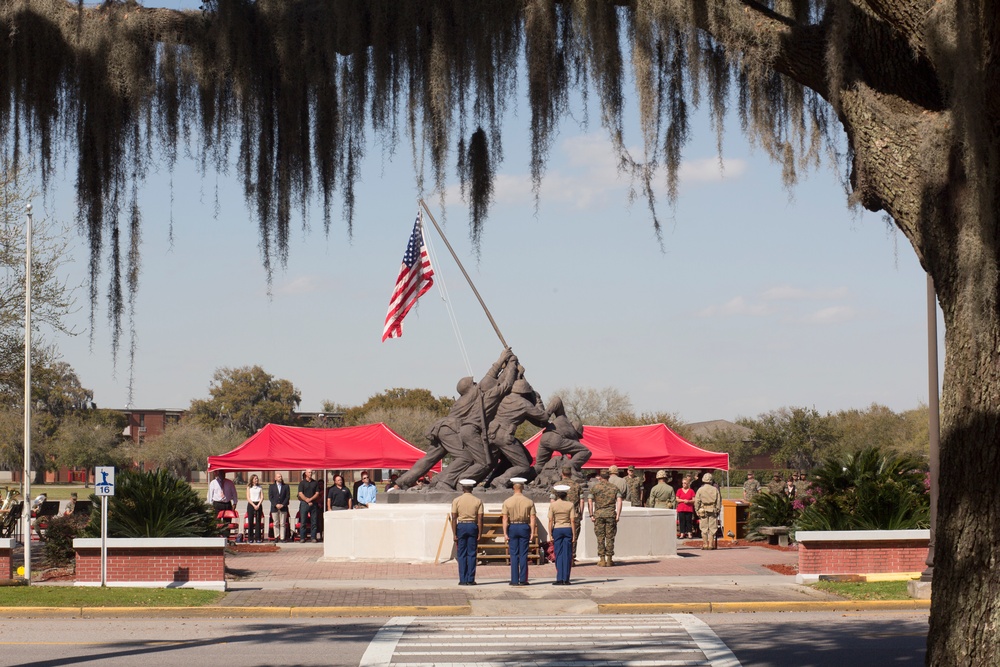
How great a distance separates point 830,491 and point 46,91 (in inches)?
672

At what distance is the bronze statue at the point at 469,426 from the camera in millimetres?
23703

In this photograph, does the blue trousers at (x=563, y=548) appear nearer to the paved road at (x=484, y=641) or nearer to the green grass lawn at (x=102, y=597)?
the paved road at (x=484, y=641)

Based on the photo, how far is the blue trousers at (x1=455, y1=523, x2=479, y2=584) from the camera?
17594 mm

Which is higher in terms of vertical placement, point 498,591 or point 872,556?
point 872,556

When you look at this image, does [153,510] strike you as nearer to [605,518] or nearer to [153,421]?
[605,518]

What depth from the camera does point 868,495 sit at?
63.9 feet

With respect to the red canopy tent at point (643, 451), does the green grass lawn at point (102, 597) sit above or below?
below

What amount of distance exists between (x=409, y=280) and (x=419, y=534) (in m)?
6.32

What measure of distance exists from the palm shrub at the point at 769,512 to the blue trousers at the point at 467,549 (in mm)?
11977

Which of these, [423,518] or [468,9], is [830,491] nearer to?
[423,518]

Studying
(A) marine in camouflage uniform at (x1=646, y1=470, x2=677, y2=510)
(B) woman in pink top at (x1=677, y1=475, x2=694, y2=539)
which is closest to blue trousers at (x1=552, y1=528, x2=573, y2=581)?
(A) marine in camouflage uniform at (x1=646, y1=470, x2=677, y2=510)

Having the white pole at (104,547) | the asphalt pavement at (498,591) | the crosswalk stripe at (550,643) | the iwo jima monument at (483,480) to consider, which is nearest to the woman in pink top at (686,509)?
the iwo jima monument at (483,480)

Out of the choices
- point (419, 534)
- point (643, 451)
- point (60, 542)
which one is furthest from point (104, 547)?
point (643, 451)

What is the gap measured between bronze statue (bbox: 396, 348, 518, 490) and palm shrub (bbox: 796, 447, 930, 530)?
636 cm
